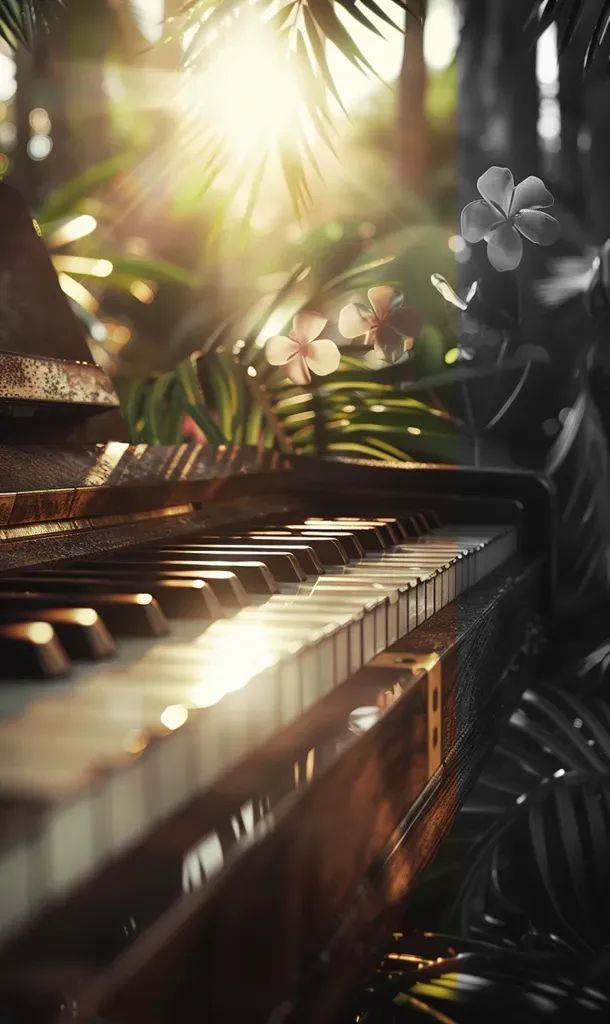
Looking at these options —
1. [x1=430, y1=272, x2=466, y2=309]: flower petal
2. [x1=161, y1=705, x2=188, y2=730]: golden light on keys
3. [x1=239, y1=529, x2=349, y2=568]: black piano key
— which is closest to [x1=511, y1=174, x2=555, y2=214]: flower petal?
[x1=430, y1=272, x2=466, y2=309]: flower petal

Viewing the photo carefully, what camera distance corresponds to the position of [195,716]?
465mm

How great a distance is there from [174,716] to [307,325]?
2693 mm

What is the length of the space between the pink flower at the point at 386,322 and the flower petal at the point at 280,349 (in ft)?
0.67

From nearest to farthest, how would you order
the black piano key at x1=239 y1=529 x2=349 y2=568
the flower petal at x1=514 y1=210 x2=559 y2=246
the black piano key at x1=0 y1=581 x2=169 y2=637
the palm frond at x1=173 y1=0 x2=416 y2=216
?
1. the black piano key at x1=0 y1=581 x2=169 y2=637
2. the black piano key at x1=239 y1=529 x2=349 y2=568
3. the palm frond at x1=173 y1=0 x2=416 y2=216
4. the flower petal at x1=514 y1=210 x2=559 y2=246

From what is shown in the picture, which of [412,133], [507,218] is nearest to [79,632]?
[507,218]

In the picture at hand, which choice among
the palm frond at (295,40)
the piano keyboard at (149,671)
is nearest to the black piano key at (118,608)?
the piano keyboard at (149,671)

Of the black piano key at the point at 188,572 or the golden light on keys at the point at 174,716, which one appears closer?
the golden light on keys at the point at 174,716

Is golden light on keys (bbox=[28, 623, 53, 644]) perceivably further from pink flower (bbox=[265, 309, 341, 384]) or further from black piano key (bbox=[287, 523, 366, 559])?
pink flower (bbox=[265, 309, 341, 384])

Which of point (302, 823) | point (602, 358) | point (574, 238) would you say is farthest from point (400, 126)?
point (302, 823)

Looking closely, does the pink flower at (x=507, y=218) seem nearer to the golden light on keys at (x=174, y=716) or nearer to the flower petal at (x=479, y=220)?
the flower petal at (x=479, y=220)

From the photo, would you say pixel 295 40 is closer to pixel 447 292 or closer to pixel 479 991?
pixel 447 292

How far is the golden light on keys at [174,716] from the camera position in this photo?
1.47 ft

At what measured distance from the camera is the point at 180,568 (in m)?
0.90

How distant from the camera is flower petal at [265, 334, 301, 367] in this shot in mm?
3043
